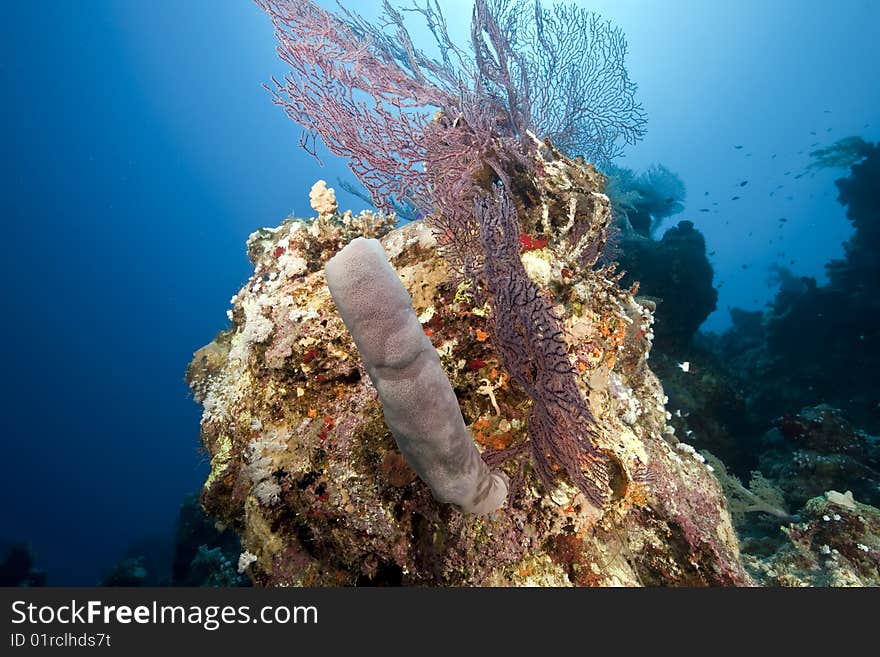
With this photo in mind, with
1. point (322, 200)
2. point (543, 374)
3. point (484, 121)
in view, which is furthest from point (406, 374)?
point (484, 121)

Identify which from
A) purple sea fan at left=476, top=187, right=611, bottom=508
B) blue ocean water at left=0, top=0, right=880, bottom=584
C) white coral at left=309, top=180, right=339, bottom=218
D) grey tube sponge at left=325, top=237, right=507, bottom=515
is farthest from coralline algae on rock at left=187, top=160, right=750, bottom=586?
blue ocean water at left=0, top=0, right=880, bottom=584

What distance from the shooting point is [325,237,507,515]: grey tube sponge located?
201 centimetres

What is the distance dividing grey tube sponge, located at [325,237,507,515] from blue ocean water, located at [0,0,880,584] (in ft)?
205

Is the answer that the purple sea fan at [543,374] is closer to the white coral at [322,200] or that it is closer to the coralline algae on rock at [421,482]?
the coralline algae on rock at [421,482]

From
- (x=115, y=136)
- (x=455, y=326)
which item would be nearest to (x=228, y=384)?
(x=455, y=326)

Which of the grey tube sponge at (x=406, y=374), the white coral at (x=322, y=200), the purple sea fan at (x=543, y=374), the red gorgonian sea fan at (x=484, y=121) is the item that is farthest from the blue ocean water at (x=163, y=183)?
the grey tube sponge at (x=406, y=374)

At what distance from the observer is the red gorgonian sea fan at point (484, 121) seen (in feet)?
8.41

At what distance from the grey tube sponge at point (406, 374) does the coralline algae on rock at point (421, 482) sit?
38cm

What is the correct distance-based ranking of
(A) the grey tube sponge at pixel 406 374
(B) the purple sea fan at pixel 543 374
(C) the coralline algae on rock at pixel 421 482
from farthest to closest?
(C) the coralline algae on rock at pixel 421 482 < (B) the purple sea fan at pixel 543 374 < (A) the grey tube sponge at pixel 406 374

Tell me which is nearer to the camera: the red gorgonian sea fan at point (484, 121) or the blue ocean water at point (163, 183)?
the red gorgonian sea fan at point (484, 121)

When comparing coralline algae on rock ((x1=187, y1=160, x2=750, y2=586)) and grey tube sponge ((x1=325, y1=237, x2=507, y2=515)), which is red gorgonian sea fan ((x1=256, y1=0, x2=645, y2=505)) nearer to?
coralline algae on rock ((x1=187, y1=160, x2=750, y2=586))

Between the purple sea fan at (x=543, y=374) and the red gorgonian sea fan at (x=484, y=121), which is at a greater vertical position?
the red gorgonian sea fan at (x=484, y=121)

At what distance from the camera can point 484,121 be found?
14.0 feet

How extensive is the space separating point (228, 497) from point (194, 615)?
37.0 inches
